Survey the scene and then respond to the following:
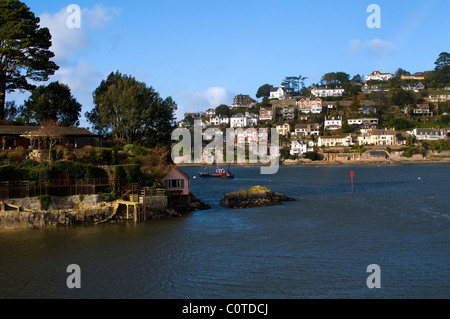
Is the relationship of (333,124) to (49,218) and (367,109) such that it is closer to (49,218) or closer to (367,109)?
(367,109)

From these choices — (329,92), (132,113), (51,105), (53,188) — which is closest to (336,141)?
(329,92)

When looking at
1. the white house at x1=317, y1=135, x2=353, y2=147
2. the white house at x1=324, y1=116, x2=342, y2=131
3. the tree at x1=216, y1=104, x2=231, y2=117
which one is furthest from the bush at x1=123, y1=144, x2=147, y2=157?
the tree at x1=216, y1=104, x2=231, y2=117

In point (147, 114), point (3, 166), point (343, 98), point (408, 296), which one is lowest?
point (408, 296)

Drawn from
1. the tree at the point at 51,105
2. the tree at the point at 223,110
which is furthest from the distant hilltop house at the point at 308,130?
the tree at the point at 51,105

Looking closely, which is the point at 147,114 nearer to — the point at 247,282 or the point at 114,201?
the point at 114,201

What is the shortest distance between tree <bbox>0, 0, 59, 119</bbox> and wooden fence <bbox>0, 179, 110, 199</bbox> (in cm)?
1580

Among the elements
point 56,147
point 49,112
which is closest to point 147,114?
point 49,112

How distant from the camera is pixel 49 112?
1727 inches

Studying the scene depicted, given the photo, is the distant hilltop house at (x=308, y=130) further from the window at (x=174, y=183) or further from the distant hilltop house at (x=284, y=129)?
the window at (x=174, y=183)

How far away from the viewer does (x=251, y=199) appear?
1547 inches

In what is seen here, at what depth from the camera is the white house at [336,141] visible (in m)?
128

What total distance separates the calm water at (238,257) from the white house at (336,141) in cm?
9622
